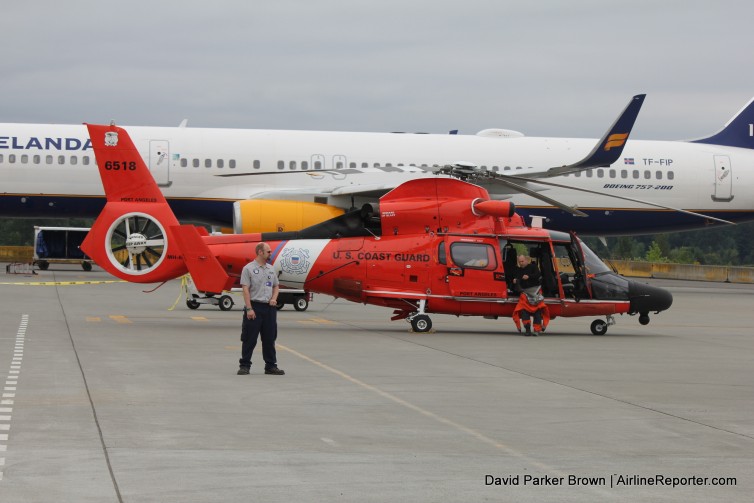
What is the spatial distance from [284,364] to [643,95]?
11.0 meters

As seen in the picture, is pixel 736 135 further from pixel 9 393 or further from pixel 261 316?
pixel 9 393

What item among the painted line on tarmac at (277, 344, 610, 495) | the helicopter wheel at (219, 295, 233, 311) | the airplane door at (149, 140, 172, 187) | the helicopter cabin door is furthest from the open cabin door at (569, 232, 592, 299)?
the airplane door at (149, 140, 172, 187)

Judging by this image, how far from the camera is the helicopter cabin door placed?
21281 mm

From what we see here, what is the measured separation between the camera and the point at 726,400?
42.1 feet

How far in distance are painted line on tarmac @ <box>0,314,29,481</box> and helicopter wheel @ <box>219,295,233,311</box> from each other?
316 inches

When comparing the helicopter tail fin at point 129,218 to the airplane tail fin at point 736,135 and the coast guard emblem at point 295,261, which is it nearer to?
the coast guard emblem at point 295,261

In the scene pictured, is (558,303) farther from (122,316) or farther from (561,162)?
(561,162)

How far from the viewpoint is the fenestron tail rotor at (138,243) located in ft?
69.6

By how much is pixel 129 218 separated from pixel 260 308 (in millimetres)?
7377

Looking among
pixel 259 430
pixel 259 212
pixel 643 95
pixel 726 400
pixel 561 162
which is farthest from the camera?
pixel 561 162

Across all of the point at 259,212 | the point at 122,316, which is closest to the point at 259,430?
the point at 122,316

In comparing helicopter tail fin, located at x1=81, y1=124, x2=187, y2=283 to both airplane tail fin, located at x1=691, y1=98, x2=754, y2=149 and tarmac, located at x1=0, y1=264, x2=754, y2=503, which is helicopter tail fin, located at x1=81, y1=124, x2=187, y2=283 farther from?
airplane tail fin, located at x1=691, y1=98, x2=754, y2=149

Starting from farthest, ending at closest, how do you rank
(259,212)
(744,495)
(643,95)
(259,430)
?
(259,212)
(643,95)
(259,430)
(744,495)

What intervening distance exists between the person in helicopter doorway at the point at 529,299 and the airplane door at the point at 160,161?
53.0 ft
